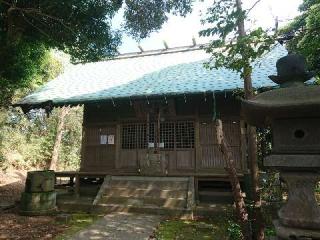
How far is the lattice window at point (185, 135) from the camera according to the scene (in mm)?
12977

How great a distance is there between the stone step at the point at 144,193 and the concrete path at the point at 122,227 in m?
1.20

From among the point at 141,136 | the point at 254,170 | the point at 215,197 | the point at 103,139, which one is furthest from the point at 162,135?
the point at 254,170

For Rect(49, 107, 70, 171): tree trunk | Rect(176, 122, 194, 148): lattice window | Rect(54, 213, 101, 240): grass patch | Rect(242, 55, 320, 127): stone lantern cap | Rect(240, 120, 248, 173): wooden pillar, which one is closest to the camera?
Rect(242, 55, 320, 127): stone lantern cap

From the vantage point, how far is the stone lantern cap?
4.77 m

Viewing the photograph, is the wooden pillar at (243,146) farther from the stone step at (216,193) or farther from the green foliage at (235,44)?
the green foliage at (235,44)

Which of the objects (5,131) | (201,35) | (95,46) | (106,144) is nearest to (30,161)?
(5,131)

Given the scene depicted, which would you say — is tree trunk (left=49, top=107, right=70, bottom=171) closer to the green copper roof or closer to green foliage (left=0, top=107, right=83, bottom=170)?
green foliage (left=0, top=107, right=83, bottom=170)

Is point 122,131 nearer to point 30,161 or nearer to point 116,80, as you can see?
point 116,80

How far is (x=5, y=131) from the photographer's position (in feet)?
73.9

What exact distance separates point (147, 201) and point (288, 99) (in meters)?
7.03

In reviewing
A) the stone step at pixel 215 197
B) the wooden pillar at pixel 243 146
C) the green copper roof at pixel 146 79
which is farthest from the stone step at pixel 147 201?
the green copper roof at pixel 146 79

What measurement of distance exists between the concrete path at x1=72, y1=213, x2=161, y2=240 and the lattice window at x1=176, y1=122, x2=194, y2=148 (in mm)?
4096

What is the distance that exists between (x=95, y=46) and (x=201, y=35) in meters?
6.61

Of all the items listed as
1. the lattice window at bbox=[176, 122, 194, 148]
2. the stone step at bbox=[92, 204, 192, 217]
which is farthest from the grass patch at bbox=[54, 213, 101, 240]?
the lattice window at bbox=[176, 122, 194, 148]
